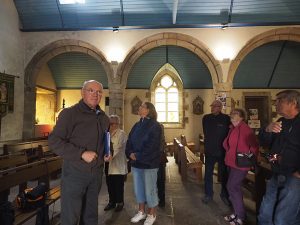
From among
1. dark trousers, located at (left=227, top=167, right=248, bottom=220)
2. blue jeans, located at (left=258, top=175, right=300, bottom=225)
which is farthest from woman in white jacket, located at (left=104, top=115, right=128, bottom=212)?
blue jeans, located at (left=258, top=175, right=300, bottom=225)

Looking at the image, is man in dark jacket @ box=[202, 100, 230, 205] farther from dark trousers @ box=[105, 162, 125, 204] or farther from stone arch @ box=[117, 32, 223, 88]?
stone arch @ box=[117, 32, 223, 88]

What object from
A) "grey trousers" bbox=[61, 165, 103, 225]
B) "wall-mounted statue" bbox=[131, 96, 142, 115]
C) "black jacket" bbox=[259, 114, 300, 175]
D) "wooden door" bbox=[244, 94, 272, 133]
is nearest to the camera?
"grey trousers" bbox=[61, 165, 103, 225]

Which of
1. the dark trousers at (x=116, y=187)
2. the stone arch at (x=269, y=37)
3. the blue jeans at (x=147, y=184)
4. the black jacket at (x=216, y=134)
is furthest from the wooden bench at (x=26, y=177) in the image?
the stone arch at (x=269, y=37)

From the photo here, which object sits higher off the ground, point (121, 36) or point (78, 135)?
point (121, 36)

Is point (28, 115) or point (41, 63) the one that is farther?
point (41, 63)

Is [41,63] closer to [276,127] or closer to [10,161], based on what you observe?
[10,161]

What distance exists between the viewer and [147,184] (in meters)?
3.26

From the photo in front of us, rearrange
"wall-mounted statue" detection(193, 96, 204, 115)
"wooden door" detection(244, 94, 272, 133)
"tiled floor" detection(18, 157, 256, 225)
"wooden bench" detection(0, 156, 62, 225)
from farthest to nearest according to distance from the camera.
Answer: "wall-mounted statue" detection(193, 96, 204, 115) < "wooden door" detection(244, 94, 272, 133) < "tiled floor" detection(18, 157, 256, 225) < "wooden bench" detection(0, 156, 62, 225)

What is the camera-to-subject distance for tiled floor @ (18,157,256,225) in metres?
3.47

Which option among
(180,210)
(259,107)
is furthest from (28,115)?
(259,107)

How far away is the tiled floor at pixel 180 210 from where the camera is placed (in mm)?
3471

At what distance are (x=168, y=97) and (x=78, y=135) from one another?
971 centimetres

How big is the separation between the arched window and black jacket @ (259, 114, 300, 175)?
9.09 metres

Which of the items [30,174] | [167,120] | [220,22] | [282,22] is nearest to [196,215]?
[30,174]
